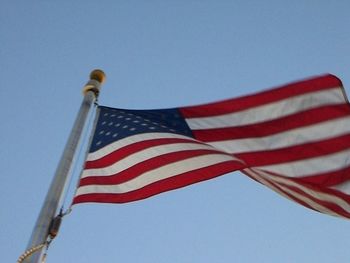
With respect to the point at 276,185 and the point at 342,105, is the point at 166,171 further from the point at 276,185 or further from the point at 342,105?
the point at 342,105

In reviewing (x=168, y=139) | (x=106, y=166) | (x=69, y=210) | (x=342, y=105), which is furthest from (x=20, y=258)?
(x=342, y=105)

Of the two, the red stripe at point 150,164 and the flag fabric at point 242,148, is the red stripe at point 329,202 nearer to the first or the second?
the flag fabric at point 242,148

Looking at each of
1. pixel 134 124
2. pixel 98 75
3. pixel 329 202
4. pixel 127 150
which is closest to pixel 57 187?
pixel 127 150

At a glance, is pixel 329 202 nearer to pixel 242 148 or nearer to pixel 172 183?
pixel 242 148

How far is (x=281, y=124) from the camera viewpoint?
9461 mm

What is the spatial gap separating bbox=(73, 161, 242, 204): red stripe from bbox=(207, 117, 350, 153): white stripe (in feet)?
1.59

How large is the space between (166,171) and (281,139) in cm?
209

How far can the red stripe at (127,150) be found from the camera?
9289mm

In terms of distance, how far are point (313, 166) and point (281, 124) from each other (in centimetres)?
103

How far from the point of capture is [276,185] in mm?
8922

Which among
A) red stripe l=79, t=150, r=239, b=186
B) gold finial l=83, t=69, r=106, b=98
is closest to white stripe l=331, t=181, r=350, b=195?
red stripe l=79, t=150, r=239, b=186

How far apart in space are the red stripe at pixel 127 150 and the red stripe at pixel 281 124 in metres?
0.58

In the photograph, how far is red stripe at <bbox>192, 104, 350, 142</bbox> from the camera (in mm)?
9320

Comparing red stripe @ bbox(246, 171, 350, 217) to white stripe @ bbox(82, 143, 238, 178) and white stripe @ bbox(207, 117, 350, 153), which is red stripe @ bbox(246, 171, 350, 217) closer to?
white stripe @ bbox(207, 117, 350, 153)
